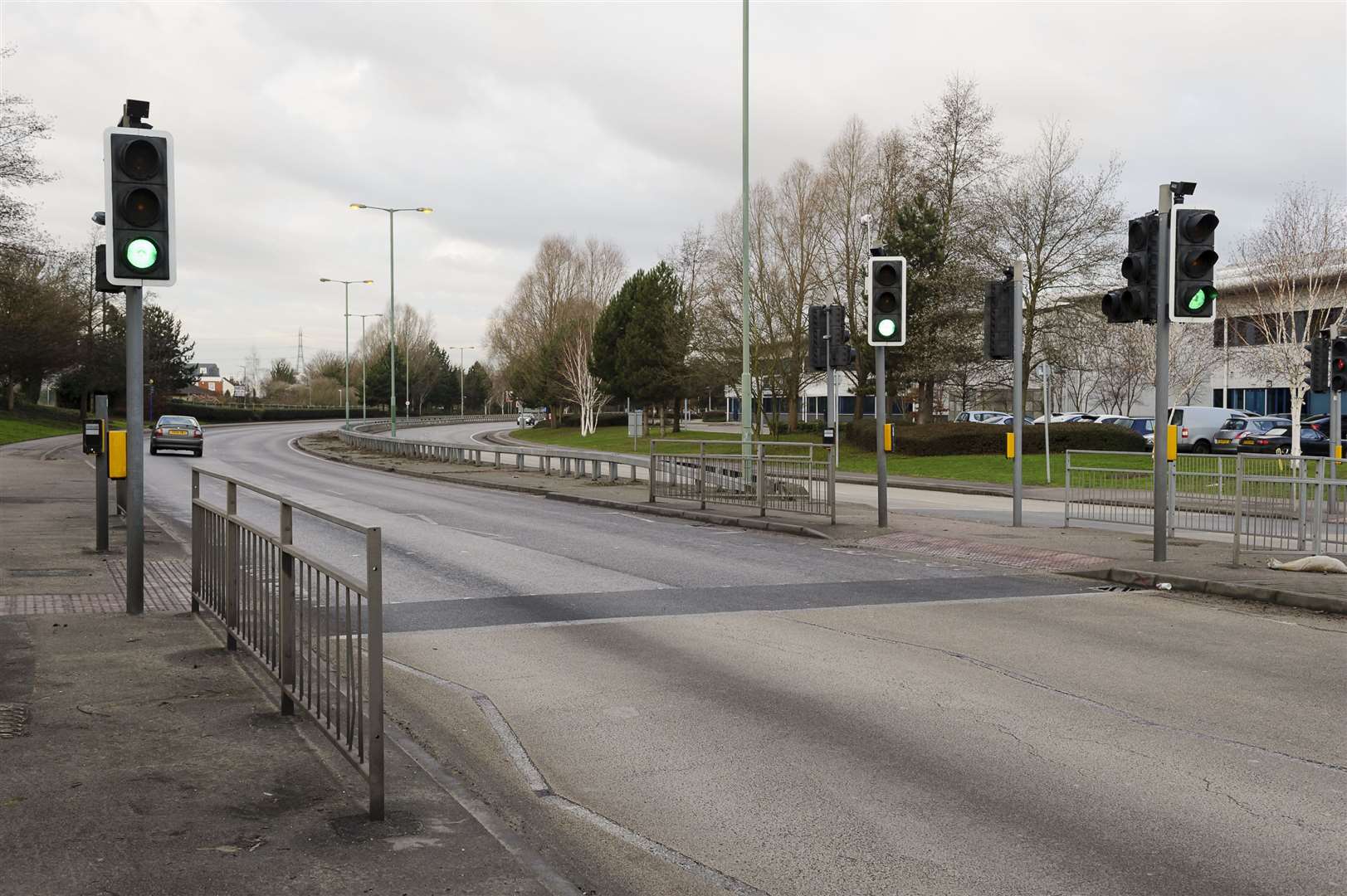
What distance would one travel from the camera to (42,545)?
44.2ft

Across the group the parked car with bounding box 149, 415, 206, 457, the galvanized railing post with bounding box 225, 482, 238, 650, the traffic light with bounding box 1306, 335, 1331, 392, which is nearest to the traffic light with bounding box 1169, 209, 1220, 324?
the galvanized railing post with bounding box 225, 482, 238, 650

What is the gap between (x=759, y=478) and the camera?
18781 mm

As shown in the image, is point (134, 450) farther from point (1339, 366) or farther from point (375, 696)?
point (1339, 366)

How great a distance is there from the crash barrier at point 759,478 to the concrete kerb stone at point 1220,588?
16.8 ft

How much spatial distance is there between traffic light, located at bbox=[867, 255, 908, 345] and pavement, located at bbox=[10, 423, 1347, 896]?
18.2 ft

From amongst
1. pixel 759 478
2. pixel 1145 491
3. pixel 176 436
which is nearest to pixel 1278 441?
pixel 1145 491

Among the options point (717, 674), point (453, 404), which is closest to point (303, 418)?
point (453, 404)

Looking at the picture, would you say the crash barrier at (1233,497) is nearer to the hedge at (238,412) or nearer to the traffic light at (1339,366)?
the traffic light at (1339,366)

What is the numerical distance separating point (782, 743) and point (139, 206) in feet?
19.6

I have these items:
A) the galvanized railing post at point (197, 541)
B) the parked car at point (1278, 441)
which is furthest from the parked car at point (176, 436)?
the parked car at point (1278, 441)

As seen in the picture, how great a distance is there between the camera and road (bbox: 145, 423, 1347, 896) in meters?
4.55

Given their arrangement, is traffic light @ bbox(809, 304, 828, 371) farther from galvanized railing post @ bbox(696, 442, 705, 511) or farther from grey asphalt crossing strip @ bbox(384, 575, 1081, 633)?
grey asphalt crossing strip @ bbox(384, 575, 1081, 633)

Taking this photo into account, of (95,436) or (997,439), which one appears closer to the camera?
(95,436)

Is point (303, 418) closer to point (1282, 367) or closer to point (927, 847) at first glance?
point (1282, 367)
